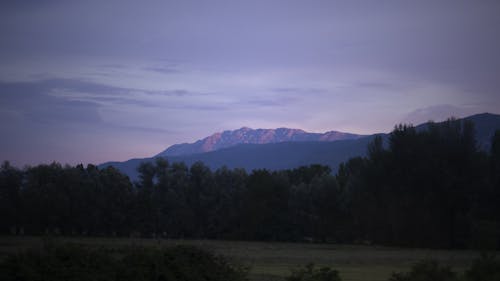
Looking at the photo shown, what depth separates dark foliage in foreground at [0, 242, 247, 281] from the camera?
12.3 meters

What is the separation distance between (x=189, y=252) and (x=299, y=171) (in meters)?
71.2

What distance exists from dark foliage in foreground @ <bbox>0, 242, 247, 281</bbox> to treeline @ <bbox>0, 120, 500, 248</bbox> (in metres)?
48.3

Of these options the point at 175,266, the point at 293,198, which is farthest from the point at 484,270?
the point at 293,198

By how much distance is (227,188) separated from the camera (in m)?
80.7

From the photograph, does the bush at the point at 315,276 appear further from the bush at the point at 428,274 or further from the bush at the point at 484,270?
the bush at the point at 484,270

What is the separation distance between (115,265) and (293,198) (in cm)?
6384

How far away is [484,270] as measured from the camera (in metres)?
16.2

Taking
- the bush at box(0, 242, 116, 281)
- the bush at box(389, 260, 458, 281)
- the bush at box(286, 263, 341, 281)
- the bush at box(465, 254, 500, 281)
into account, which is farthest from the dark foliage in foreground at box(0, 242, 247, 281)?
the bush at box(465, 254, 500, 281)

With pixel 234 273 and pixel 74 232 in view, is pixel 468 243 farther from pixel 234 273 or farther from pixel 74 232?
pixel 74 232

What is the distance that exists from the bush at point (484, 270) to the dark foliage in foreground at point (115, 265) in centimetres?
727

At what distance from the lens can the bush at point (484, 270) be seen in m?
15.6

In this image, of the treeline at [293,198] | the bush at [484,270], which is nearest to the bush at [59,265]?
the bush at [484,270]

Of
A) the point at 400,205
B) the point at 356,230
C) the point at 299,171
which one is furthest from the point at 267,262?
the point at 299,171

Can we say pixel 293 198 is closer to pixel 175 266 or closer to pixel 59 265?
pixel 175 266
